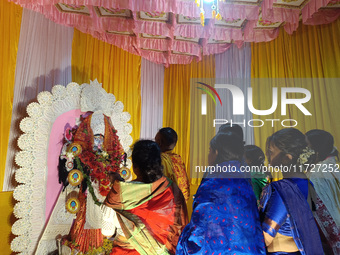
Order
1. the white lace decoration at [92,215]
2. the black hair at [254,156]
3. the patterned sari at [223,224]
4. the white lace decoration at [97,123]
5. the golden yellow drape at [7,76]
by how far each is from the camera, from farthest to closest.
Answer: the white lace decoration at [97,123] < the white lace decoration at [92,215] < the golden yellow drape at [7,76] < the black hair at [254,156] < the patterned sari at [223,224]

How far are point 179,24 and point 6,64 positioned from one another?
271 cm

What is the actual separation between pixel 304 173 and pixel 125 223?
1118 millimetres

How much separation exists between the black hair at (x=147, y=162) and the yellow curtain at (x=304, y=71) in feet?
11.6

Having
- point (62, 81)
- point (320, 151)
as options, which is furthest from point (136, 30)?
point (320, 151)

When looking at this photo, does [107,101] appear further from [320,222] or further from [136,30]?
[320,222]

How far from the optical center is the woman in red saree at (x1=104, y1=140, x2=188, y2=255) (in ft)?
5.54

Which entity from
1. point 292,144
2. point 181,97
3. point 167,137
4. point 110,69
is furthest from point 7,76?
point 181,97

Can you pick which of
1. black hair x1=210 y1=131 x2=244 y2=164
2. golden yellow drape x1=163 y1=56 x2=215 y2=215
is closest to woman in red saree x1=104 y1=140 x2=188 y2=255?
black hair x1=210 y1=131 x2=244 y2=164

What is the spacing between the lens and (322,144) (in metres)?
2.22

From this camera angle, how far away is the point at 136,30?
15.4 ft

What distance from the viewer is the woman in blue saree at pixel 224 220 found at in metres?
1.49

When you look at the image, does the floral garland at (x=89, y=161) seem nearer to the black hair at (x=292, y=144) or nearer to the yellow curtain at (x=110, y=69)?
the yellow curtain at (x=110, y=69)

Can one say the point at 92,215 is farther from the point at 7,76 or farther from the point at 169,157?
the point at 7,76

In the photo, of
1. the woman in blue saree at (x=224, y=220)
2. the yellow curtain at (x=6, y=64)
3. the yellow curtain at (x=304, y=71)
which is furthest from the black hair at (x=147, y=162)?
the yellow curtain at (x=304, y=71)
